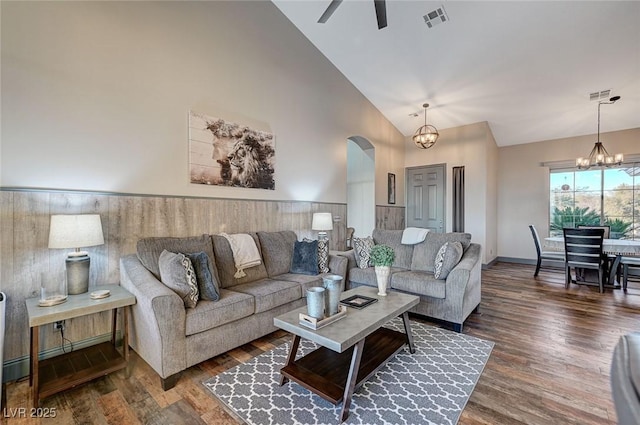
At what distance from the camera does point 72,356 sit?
89.8 inches

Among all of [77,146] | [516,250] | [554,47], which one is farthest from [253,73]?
[516,250]

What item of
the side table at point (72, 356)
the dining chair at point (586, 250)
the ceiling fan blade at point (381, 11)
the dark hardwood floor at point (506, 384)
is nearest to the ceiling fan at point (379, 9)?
the ceiling fan blade at point (381, 11)

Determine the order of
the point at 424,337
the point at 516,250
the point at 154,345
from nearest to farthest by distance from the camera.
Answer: the point at 154,345 → the point at 424,337 → the point at 516,250

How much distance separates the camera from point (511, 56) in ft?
12.9

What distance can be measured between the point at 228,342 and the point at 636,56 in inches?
226

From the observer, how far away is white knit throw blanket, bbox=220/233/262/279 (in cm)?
310

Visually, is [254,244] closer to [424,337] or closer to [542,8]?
[424,337]

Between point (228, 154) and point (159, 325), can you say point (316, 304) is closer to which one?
point (159, 325)

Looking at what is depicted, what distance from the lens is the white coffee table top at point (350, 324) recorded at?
173cm

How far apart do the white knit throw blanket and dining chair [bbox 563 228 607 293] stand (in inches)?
187

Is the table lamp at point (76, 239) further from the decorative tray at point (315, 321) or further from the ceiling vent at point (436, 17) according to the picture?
the ceiling vent at point (436, 17)

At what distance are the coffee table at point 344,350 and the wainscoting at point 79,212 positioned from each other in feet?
5.64

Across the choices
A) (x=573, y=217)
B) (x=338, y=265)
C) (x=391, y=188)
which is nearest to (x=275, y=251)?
(x=338, y=265)

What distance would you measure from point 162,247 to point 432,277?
9.20ft
